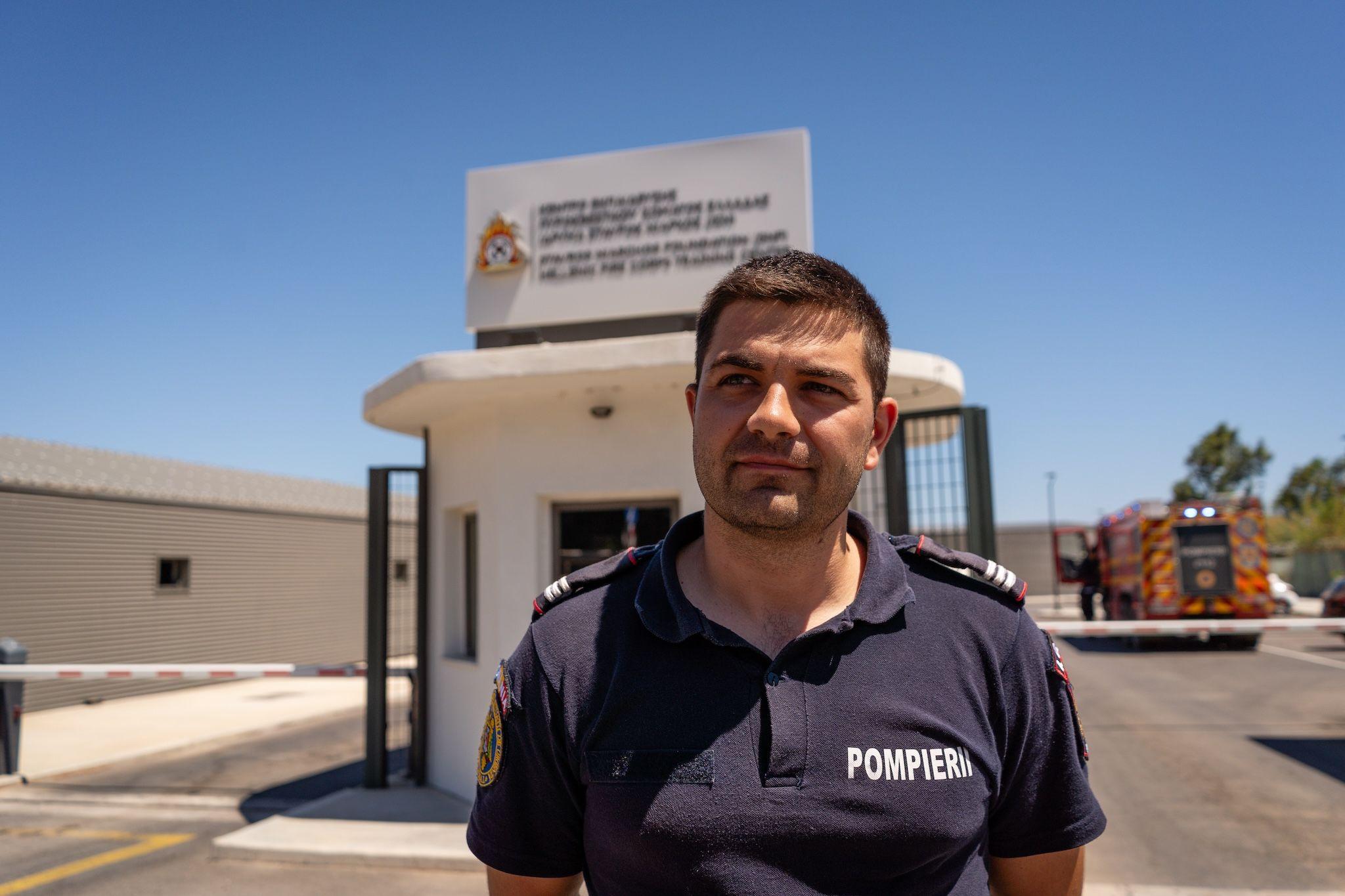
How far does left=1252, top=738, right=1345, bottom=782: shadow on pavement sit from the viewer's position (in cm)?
875

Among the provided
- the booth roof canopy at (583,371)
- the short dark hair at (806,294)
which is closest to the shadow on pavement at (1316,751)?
the booth roof canopy at (583,371)

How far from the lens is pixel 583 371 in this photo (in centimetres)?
624

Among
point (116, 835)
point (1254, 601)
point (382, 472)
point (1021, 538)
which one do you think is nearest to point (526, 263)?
point (382, 472)

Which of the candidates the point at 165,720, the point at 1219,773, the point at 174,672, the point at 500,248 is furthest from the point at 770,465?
the point at 165,720

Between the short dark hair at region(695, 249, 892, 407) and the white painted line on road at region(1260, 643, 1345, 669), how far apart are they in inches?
753

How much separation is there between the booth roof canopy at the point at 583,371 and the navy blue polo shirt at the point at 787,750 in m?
4.26

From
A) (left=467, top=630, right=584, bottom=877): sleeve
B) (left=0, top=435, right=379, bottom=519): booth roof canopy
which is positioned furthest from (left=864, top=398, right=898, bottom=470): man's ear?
(left=0, top=435, right=379, bottom=519): booth roof canopy

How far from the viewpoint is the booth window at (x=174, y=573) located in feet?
54.7

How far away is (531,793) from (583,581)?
1.44 feet

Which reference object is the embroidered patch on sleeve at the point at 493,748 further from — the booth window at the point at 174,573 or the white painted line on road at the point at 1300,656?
the white painted line on road at the point at 1300,656

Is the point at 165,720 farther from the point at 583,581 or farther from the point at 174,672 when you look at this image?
the point at 583,581

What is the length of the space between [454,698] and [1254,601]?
690 inches

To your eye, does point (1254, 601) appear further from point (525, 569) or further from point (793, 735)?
point (793, 735)

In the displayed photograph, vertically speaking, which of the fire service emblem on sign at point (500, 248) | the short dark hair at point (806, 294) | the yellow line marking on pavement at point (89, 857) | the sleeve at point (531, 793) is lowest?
the yellow line marking on pavement at point (89, 857)
